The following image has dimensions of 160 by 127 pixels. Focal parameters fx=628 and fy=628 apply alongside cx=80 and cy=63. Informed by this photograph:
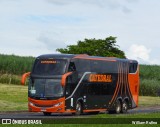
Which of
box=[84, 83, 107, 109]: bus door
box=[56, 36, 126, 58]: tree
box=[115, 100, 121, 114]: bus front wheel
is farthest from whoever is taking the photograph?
box=[56, 36, 126, 58]: tree

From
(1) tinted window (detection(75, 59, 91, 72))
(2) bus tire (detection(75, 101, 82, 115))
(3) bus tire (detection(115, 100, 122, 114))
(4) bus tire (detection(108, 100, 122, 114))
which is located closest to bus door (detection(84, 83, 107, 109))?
(2) bus tire (detection(75, 101, 82, 115))

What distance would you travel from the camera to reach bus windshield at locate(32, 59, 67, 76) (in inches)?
1465

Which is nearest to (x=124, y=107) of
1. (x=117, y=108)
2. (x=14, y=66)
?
(x=117, y=108)

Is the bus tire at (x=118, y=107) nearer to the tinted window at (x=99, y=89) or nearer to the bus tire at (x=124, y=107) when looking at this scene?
the bus tire at (x=124, y=107)

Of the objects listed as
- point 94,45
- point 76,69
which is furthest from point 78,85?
point 94,45

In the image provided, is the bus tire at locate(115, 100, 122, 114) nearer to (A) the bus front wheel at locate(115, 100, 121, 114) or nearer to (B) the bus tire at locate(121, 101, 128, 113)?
(A) the bus front wheel at locate(115, 100, 121, 114)

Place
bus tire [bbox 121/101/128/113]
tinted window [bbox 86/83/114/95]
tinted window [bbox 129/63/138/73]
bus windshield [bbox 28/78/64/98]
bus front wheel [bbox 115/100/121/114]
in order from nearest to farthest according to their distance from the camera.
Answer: bus windshield [bbox 28/78/64/98] < tinted window [bbox 86/83/114/95] < bus front wheel [bbox 115/100/121/114] < bus tire [bbox 121/101/128/113] < tinted window [bbox 129/63/138/73]

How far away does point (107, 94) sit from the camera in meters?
42.2

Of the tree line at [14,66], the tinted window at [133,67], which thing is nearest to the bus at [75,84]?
the tinted window at [133,67]

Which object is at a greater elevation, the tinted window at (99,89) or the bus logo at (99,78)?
the bus logo at (99,78)

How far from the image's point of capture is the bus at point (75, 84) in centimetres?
3725

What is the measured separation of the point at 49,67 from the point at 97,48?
58.2m

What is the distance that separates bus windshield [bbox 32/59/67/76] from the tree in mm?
56498

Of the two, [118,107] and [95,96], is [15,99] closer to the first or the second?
[118,107]
